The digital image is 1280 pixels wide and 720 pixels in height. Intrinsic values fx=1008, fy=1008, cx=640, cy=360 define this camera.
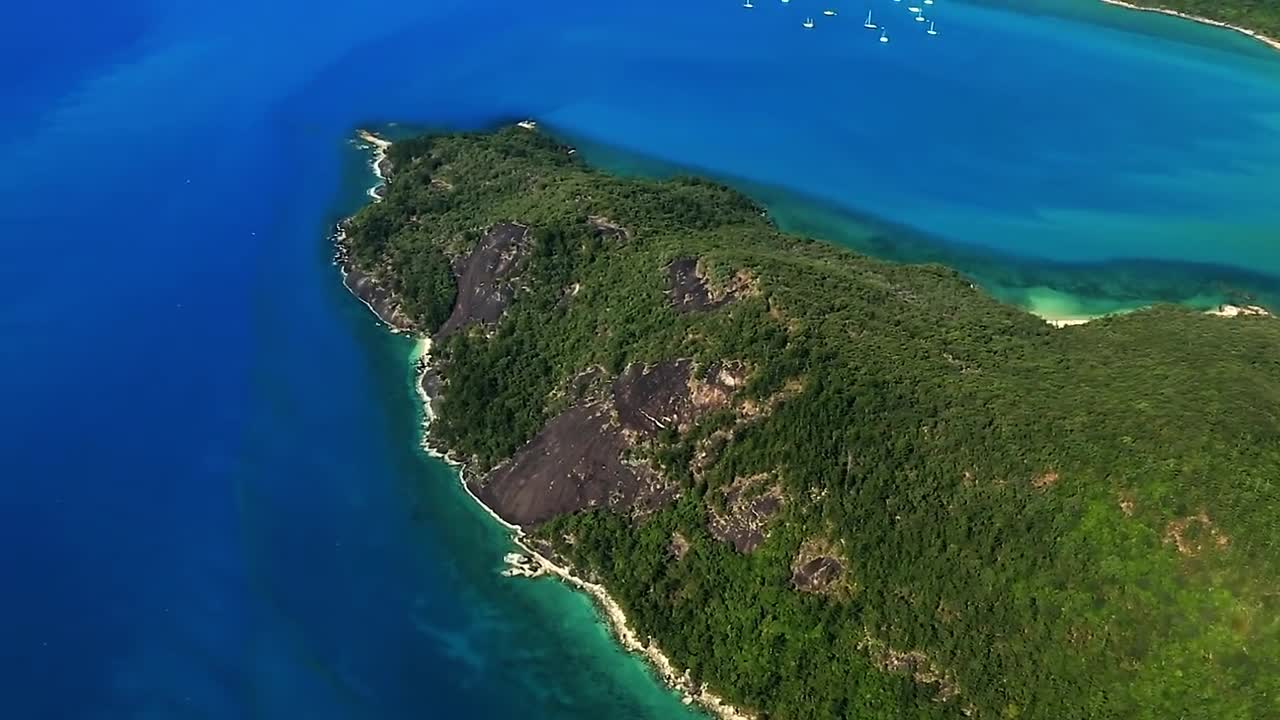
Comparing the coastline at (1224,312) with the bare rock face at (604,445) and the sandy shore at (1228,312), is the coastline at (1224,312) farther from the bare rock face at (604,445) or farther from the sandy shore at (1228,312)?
the bare rock face at (604,445)

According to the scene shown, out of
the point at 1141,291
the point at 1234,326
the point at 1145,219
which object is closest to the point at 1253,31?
the point at 1145,219

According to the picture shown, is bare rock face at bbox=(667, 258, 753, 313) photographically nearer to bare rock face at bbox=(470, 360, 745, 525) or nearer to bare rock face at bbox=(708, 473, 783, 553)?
bare rock face at bbox=(470, 360, 745, 525)

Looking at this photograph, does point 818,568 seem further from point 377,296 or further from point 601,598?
point 377,296

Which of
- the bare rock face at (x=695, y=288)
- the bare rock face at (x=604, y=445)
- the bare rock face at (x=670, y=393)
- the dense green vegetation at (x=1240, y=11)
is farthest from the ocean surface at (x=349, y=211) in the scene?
the bare rock face at (x=695, y=288)

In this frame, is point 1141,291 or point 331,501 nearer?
point 331,501

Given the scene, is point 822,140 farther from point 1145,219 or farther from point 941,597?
point 941,597

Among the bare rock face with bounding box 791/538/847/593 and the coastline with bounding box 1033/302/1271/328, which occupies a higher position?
the coastline with bounding box 1033/302/1271/328

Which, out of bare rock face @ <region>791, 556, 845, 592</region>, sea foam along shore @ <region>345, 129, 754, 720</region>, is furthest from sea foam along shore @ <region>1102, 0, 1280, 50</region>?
sea foam along shore @ <region>345, 129, 754, 720</region>
